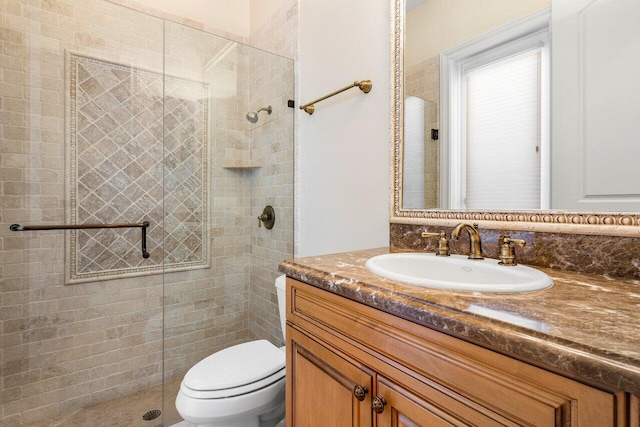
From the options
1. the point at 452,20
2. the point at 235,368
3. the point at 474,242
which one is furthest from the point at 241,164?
A: the point at 474,242

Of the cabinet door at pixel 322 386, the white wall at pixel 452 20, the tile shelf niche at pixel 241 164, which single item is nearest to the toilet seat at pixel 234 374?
the cabinet door at pixel 322 386

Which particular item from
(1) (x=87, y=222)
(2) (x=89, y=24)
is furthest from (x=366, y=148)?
(2) (x=89, y=24)

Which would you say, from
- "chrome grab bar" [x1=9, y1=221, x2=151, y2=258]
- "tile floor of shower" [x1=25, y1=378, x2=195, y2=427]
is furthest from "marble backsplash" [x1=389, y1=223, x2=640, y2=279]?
"chrome grab bar" [x1=9, y1=221, x2=151, y2=258]

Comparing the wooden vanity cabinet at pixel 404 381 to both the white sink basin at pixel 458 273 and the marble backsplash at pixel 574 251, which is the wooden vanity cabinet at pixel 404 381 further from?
the marble backsplash at pixel 574 251

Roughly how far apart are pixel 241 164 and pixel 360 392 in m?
1.55

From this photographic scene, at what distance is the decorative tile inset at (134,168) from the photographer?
1.82 meters

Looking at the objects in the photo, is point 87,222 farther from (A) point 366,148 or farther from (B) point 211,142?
(A) point 366,148

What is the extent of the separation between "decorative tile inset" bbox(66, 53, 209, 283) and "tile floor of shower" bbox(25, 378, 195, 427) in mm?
722

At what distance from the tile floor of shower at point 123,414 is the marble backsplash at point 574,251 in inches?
65.2

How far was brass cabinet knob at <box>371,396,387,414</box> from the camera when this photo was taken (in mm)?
669

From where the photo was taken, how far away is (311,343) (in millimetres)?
889

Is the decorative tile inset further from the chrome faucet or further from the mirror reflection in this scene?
the chrome faucet

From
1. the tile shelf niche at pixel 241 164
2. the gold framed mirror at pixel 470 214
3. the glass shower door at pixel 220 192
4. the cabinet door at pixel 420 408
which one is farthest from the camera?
the tile shelf niche at pixel 241 164

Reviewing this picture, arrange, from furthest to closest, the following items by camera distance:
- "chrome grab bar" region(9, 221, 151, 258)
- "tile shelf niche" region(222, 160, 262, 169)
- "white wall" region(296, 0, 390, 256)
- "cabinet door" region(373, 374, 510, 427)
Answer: "tile shelf niche" region(222, 160, 262, 169)
"chrome grab bar" region(9, 221, 151, 258)
"white wall" region(296, 0, 390, 256)
"cabinet door" region(373, 374, 510, 427)
